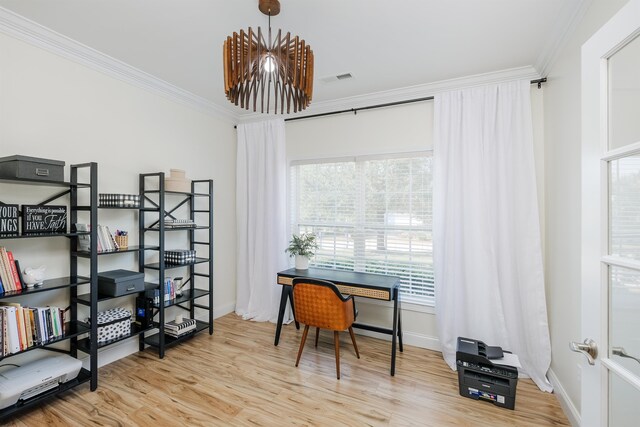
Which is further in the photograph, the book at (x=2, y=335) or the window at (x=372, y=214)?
the window at (x=372, y=214)

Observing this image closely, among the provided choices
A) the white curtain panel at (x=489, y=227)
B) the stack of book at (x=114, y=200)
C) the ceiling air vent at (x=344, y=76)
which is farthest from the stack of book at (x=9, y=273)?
the white curtain panel at (x=489, y=227)

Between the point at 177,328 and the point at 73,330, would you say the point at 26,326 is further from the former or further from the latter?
the point at 177,328

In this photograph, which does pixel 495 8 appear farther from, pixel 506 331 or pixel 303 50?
pixel 506 331

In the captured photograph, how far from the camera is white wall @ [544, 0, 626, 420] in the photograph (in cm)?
188

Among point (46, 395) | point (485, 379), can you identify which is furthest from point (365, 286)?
point (46, 395)

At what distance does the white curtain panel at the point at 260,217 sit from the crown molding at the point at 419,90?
17.0 inches

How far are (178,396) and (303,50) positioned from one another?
257cm

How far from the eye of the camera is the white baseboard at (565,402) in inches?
73.8

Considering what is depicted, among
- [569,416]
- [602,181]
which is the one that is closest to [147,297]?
[602,181]

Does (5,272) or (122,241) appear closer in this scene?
(5,272)

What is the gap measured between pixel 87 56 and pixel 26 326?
213 centimetres

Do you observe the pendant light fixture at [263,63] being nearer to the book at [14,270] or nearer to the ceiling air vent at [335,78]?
the ceiling air vent at [335,78]

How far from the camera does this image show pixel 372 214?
11.0 ft

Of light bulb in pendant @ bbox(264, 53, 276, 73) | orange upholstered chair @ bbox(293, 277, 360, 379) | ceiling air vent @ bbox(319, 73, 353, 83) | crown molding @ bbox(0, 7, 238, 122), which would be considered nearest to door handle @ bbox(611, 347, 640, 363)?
orange upholstered chair @ bbox(293, 277, 360, 379)
